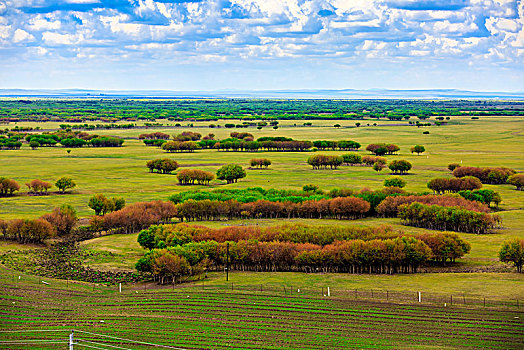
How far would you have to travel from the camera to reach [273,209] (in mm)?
104000

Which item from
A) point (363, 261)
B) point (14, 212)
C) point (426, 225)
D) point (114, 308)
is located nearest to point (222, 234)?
point (363, 261)

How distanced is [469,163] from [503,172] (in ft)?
104

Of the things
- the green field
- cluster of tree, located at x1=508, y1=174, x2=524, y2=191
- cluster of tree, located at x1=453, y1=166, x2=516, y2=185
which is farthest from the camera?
cluster of tree, located at x1=453, y1=166, x2=516, y2=185

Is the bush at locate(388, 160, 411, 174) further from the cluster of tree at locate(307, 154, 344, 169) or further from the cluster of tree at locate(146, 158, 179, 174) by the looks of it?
the cluster of tree at locate(146, 158, 179, 174)

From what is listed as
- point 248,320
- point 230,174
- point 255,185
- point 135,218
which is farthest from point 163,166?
point 248,320

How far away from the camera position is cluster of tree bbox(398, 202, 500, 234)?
3595 inches

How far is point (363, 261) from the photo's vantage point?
231 feet

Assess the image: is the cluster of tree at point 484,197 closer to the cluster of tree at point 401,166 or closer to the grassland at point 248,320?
the cluster of tree at point 401,166

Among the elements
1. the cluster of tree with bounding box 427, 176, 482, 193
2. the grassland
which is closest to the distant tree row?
the grassland

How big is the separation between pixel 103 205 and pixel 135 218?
1159 cm

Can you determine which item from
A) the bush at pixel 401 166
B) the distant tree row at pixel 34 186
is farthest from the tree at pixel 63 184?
the bush at pixel 401 166

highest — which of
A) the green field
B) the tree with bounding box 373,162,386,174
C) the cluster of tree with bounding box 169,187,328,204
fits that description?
the cluster of tree with bounding box 169,187,328,204

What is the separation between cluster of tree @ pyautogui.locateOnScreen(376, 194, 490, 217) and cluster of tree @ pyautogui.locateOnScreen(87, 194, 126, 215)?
4336 cm

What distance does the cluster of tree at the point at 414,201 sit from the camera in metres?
101
